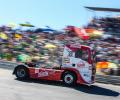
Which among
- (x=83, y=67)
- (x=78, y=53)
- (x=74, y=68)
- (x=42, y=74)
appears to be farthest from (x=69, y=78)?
(x=42, y=74)

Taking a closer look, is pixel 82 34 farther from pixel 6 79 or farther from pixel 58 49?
pixel 6 79

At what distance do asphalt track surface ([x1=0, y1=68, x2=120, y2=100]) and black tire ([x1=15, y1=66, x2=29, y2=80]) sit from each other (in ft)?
0.94

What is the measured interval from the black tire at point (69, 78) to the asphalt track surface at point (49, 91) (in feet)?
0.88

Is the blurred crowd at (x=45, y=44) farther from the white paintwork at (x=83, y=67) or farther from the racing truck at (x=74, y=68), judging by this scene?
the white paintwork at (x=83, y=67)

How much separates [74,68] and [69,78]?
21.8 inches

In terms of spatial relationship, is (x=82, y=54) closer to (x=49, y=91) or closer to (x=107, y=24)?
(x=49, y=91)

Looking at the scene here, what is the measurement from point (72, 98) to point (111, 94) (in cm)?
287

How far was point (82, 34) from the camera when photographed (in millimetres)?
32156

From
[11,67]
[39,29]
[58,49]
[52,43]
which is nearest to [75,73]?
[11,67]

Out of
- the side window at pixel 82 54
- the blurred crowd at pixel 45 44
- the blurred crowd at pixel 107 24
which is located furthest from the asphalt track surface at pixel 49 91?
the blurred crowd at pixel 107 24

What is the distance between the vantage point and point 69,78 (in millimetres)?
18281

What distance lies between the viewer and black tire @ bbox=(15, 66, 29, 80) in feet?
61.9

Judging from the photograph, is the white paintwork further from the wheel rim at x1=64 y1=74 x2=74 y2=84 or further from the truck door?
the wheel rim at x1=64 y1=74 x2=74 y2=84

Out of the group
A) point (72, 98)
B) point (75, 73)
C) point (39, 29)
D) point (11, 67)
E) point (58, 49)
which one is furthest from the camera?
point (39, 29)
